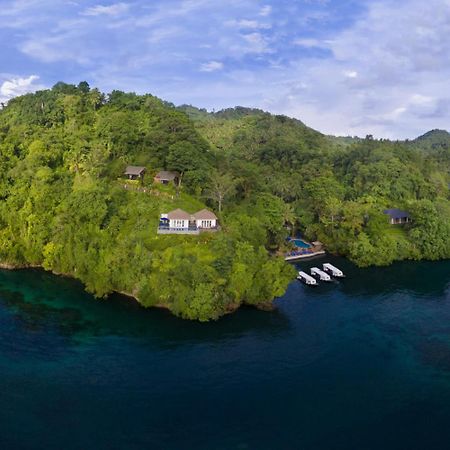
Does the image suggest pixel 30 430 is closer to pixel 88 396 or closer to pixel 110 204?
pixel 88 396

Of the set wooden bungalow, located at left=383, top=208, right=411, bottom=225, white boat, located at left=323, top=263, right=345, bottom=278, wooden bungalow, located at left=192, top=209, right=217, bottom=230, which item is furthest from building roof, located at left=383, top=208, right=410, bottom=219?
wooden bungalow, located at left=192, top=209, right=217, bottom=230

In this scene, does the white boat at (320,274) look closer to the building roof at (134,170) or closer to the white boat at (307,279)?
the white boat at (307,279)

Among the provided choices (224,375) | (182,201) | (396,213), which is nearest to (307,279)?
(182,201)

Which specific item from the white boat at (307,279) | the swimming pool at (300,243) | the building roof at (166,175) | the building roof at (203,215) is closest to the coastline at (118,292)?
the white boat at (307,279)

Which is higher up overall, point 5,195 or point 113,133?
point 113,133

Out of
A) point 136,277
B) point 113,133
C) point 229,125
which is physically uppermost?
point 229,125

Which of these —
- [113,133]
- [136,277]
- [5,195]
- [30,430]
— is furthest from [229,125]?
[30,430]

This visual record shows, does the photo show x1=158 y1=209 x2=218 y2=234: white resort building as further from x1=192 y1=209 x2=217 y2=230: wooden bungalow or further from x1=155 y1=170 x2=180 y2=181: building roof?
x1=155 y1=170 x2=180 y2=181: building roof
